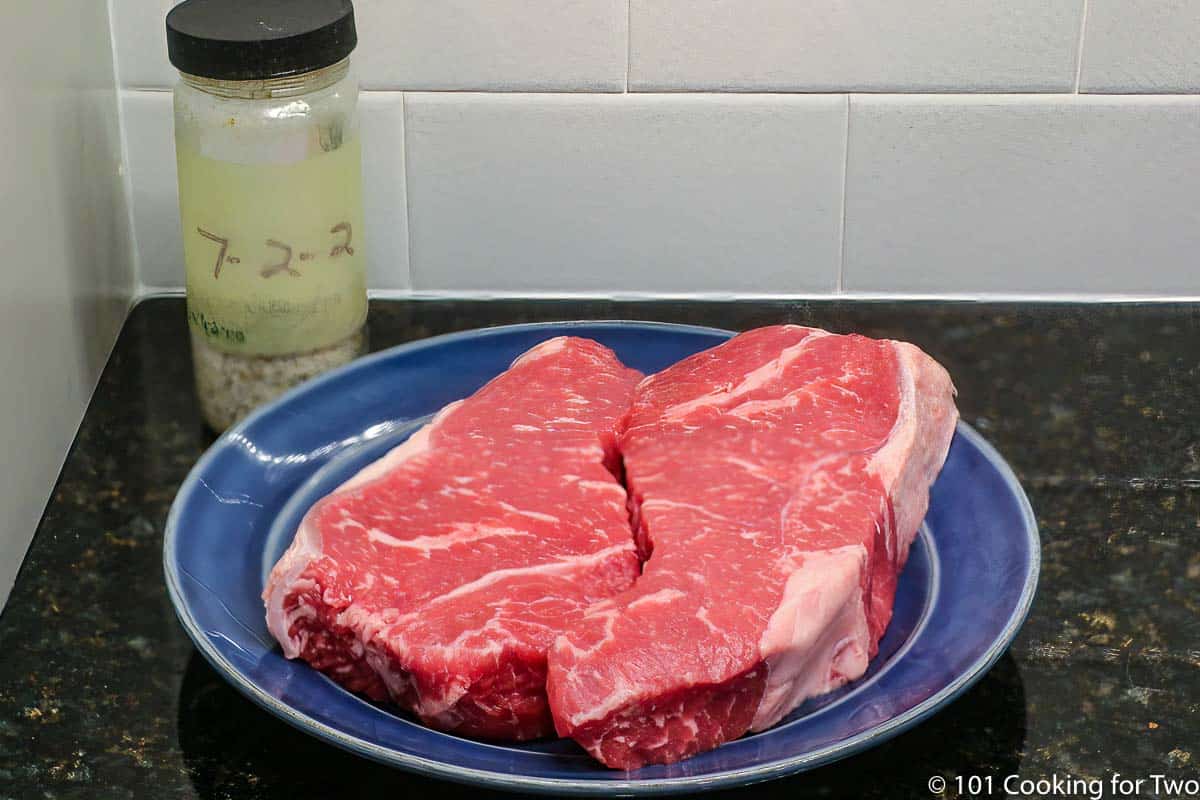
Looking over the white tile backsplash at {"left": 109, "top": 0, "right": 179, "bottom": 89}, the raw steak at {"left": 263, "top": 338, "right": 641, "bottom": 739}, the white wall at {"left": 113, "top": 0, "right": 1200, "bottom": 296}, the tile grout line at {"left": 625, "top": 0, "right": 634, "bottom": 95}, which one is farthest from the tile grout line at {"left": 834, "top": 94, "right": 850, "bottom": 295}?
the white tile backsplash at {"left": 109, "top": 0, "right": 179, "bottom": 89}

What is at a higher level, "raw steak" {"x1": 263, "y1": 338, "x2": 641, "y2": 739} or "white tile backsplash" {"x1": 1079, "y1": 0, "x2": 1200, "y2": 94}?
"white tile backsplash" {"x1": 1079, "y1": 0, "x2": 1200, "y2": 94}

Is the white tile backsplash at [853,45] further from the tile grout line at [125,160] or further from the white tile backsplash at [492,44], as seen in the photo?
the tile grout line at [125,160]

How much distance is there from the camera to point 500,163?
1158mm

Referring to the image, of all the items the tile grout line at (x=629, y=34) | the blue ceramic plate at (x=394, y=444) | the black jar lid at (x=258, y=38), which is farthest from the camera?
the tile grout line at (x=629, y=34)

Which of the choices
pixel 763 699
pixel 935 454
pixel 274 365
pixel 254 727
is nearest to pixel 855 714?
pixel 763 699

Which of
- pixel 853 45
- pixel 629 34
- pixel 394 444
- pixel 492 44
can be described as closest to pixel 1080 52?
pixel 853 45

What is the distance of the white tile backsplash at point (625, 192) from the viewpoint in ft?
3.74

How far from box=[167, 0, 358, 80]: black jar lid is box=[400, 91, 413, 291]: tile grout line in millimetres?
199

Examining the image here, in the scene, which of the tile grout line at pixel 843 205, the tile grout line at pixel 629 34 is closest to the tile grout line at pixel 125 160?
the tile grout line at pixel 629 34

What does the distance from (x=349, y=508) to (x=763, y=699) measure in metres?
0.26

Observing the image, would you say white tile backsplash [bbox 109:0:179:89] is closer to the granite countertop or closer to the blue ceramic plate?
the granite countertop

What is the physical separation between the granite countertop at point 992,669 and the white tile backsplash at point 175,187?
1.2 inches

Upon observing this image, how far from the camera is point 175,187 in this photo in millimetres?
1177

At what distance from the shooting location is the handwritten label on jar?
956 millimetres
